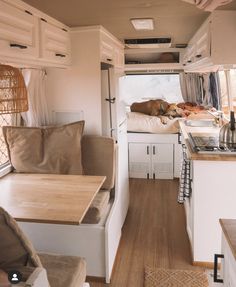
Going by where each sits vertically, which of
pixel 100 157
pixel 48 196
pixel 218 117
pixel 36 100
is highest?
pixel 36 100

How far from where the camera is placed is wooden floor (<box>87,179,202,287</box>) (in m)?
2.55

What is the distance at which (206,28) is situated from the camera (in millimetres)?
2490

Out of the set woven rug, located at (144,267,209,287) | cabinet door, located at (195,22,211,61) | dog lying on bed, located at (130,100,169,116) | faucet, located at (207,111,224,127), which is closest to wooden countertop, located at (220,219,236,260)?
woven rug, located at (144,267,209,287)

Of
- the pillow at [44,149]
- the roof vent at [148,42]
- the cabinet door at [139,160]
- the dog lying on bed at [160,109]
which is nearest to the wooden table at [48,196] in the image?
the pillow at [44,149]

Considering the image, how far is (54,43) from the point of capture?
7.93 feet

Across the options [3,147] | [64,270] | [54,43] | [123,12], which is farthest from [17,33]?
[64,270]

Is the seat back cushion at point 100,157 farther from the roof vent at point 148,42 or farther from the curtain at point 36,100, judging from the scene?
the roof vent at point 148,42

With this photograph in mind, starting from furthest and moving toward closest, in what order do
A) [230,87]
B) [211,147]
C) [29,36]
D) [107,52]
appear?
[230,87] < [107,52] < [211,147] < [29,36]

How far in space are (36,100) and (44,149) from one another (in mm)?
519

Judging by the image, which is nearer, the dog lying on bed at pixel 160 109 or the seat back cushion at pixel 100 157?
the seat back cushion at pixel 100 157

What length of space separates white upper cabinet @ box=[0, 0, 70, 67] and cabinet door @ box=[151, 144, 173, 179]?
259cm

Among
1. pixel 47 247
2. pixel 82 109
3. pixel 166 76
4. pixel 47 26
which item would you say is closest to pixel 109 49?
pixel 82 109

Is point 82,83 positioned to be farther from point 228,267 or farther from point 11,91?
point 228,267

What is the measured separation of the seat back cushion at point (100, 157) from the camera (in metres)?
2.79
